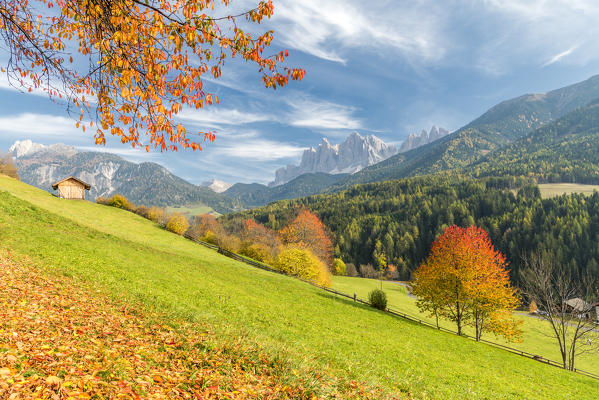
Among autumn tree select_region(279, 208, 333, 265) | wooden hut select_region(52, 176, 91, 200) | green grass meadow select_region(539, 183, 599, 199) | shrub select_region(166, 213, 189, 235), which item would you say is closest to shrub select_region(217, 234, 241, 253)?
shrub select_region(166, 213, 189, 235)

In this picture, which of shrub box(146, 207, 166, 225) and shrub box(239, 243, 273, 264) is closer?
shrub box(239, 243, 273, 264)

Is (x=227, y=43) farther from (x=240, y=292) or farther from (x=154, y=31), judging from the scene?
(x=240, y=292)

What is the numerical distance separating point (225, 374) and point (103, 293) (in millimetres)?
7706

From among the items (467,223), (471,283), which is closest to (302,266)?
(471,283)

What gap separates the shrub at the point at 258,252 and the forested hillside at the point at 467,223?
8027 centimetres

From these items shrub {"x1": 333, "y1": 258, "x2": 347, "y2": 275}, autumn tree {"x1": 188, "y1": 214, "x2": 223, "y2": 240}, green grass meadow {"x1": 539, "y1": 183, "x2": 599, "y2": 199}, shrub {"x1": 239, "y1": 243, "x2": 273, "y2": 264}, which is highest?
green grass meadow {"x1": 539, "y1": 183, "x2": 599, "y2": 199}

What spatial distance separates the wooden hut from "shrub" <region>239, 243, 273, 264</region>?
3875 cm

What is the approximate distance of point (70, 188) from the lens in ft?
183

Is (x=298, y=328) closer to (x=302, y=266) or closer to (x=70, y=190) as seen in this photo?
(x=302, y=266)

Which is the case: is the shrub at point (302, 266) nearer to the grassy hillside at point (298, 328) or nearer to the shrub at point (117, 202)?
the grassy hillside at point (298, 328)

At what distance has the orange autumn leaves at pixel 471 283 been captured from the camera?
28891 mm

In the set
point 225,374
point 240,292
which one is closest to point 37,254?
point 240,292

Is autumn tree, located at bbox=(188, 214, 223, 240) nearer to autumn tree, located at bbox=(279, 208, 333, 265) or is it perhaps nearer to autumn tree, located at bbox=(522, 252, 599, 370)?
autumn tree, located at bbox=(279, 208, 333, 265)

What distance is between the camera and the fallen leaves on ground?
4.13m
